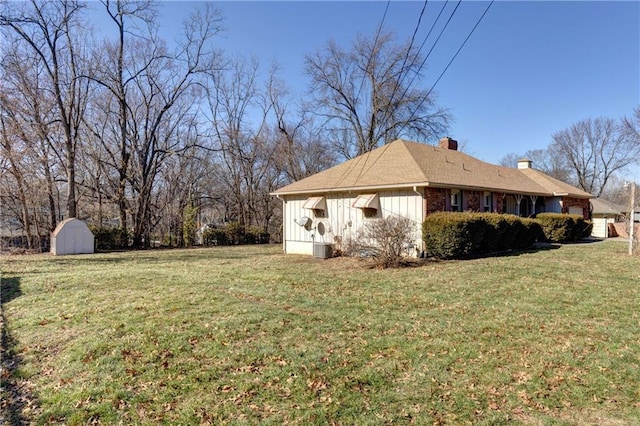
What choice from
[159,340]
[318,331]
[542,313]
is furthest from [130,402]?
[542,313]

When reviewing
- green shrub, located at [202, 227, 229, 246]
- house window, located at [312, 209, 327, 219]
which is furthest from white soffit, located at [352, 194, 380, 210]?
green shrub, located at [202, 227, 229, 246]

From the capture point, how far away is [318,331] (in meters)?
5.38

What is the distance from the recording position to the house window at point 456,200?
44.9ft

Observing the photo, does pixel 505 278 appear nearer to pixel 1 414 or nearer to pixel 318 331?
pixel 318 331

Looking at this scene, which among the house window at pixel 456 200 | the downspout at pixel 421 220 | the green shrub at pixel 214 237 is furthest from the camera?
the green shrub at pixel 214 237

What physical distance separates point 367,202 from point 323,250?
2536 mm

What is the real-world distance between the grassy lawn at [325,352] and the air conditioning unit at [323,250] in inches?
212

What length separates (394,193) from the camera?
13.1 metres

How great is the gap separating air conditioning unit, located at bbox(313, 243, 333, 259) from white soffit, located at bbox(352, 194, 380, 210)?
1.92 meters

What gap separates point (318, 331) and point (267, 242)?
1940 centimetres

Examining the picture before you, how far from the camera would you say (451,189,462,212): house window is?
13.7 meters

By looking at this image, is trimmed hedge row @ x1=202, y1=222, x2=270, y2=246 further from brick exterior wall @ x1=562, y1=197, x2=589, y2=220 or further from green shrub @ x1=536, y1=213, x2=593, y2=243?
brick exterior wall @ x1=562, y1=197, x2=589, y2=220

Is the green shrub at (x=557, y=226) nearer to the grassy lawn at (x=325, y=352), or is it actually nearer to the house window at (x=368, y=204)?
the house window at (x=368, y=204)

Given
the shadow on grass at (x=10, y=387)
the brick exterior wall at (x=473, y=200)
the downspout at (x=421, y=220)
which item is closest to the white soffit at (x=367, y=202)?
the downspout at (x=421, y=220)
